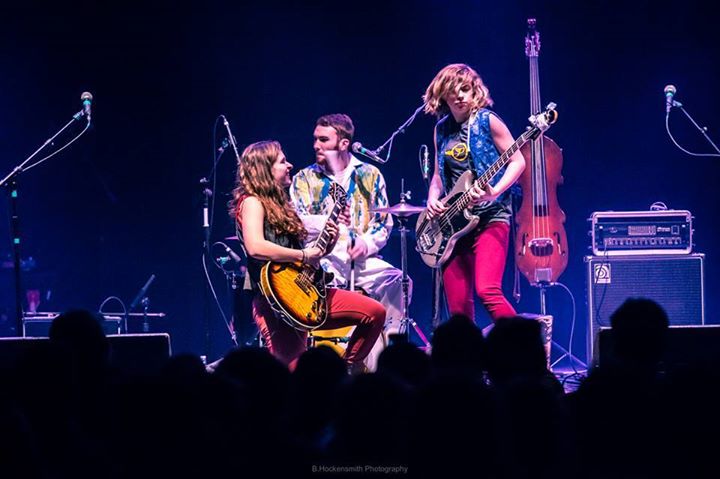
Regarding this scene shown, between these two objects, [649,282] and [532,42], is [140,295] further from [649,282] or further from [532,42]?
[649,282]

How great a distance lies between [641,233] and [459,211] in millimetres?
2265

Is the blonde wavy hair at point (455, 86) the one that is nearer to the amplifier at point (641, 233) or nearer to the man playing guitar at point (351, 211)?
the man playing guitar at point (351, 211)

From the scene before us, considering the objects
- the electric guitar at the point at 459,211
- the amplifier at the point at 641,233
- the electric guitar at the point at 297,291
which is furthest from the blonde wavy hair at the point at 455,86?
the amplifier at the point at 641,233

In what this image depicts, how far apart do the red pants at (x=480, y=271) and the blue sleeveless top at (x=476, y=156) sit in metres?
0.11

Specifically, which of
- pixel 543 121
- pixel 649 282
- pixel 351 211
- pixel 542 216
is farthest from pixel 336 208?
pixel 649 282

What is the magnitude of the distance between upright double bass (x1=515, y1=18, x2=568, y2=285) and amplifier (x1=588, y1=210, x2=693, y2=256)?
36cm

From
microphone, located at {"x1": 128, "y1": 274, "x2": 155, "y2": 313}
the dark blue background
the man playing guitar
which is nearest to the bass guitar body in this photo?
the man playing guitar

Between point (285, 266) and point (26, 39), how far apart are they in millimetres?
5443

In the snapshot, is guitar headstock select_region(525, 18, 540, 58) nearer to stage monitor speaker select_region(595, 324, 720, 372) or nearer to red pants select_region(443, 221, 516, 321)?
red pants select_region(443, 221, 516, 321)

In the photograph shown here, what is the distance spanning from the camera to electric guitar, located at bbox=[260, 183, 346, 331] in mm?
5910

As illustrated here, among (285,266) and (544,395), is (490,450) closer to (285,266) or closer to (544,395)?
(544,395)

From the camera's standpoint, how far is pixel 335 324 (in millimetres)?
6164

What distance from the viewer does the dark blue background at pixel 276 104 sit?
939cm

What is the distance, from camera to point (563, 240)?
795 cm
